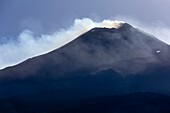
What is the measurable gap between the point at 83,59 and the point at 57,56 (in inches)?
443

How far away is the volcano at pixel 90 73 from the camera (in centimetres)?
14500

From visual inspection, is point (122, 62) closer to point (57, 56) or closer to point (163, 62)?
point (163, 62)

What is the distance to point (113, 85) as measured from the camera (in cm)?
15300

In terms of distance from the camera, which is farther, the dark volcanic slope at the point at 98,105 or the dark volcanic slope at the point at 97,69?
the dark volcanic slope at the point at 97,69

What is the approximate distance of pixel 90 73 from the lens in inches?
6614

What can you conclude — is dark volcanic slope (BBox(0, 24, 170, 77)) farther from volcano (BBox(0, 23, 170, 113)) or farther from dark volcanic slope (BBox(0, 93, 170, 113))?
dark volcanic slope (BBox(0, 93, 170, 113))

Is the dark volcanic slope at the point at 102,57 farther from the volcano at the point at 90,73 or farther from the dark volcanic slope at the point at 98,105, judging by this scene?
the dark volcanic slope at the point at 98,105

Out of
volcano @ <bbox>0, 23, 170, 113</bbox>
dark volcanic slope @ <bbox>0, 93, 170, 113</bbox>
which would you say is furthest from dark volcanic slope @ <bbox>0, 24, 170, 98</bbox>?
dark volcanic slope @ <bbox>0, 93, 170, 113</bbox>

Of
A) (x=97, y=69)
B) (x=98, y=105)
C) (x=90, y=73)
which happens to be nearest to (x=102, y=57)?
(x=97, y=69)

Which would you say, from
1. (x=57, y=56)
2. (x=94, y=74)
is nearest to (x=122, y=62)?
(x=94, y=74)

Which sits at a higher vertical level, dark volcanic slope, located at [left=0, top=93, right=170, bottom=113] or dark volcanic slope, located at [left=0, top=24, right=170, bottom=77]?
dark volcanic slope, located at [left=0, top=24, right=170, bottom=77]

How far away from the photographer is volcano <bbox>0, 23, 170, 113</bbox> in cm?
14500

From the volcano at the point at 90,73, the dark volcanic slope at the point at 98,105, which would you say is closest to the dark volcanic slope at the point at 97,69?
the volcano at the point at 90,73

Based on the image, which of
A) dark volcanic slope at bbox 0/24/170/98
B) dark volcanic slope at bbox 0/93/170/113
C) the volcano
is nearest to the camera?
dark volcanic slope at bbox 0/93/170/113
